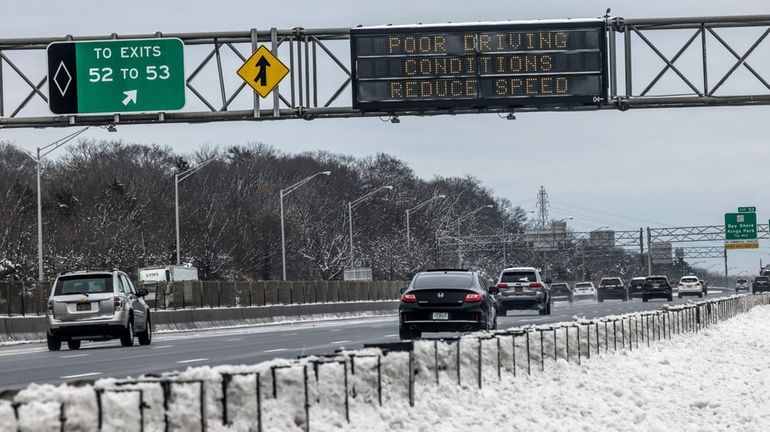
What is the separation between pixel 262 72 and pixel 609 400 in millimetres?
19097

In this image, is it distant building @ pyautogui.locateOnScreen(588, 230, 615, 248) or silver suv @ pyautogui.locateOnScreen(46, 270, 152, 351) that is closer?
silver suv @ pyautogui.locateOnScreen(46, 270, 152, 351)

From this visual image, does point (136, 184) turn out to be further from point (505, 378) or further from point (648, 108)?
point (505, 378)

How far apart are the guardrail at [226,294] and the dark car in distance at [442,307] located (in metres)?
14.6

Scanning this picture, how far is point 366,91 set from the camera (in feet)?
110

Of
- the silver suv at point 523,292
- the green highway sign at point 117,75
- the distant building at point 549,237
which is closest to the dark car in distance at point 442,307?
the green highway sign at point 117,75

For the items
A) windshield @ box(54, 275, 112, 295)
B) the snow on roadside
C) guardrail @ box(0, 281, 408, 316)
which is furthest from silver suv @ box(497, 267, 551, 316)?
the snow on roadside

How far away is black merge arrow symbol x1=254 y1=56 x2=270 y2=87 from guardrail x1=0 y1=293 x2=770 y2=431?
17455 mm

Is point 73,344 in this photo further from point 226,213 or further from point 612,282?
point 226,213

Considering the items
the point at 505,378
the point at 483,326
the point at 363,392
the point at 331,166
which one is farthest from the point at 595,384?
the point at 331,166

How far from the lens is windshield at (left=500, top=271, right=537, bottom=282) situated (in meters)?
49.5

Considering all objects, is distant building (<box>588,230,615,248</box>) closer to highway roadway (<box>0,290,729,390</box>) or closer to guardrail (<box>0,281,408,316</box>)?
guardrail (<box>0,281,408,316</box>)

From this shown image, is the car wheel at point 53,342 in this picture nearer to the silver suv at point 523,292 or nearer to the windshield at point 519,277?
the silver suv at point 523,292

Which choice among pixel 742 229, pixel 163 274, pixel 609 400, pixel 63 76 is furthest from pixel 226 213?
pixel 609 400

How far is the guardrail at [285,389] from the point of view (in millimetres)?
7797
